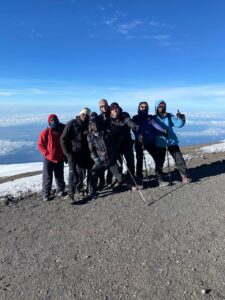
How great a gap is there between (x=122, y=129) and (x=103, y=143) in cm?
82

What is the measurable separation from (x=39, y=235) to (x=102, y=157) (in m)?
3.40

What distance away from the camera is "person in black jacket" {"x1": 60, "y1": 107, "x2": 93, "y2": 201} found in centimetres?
1050

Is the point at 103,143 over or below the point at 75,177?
over

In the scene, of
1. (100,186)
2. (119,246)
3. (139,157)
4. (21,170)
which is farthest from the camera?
(21,170)

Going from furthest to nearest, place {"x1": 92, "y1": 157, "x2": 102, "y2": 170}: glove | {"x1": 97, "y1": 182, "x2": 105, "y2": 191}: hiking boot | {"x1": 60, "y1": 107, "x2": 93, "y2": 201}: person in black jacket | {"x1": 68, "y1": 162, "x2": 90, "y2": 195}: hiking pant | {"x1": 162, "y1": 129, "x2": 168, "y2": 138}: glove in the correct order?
{"x1": 97, "y1": 182, "x2": 105, "y2": 191}: hiking boot
{"x1": 162, "y1": 129, "x2": 168, "y2": 138}: glove
{"x1": 68, "y1": 162, "x2": 90, "y2": 195}: hiking pant
{"x1": 92, "y1": 157, "x2": 102, "y2": 170}: glove
{"x1": 60, "y1": 107, "x2": 93, "y2": 201}: person in black jacket

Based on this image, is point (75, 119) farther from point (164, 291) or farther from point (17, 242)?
point (164, 291)

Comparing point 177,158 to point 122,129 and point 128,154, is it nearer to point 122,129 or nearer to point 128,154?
point 128,154

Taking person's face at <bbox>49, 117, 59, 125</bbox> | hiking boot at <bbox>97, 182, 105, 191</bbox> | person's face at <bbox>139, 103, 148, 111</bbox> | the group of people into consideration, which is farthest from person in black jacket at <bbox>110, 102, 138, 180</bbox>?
person's face at <bbox>49, 117, 59, 125</bbox>

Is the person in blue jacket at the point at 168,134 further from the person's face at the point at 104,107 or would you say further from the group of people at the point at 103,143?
the person's face at the point at 104,107

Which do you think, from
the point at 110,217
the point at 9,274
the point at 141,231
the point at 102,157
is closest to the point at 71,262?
the point at 9,274

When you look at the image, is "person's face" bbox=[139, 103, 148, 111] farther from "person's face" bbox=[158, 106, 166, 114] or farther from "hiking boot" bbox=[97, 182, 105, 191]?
"hiking boot" bbox=[97, 182, 105, 191]

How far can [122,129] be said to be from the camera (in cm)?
1088

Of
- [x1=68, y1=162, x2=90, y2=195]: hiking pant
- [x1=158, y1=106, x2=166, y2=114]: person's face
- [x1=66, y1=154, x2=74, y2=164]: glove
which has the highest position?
[x1=158, y1=106, x2=166, y2=114]: person's face

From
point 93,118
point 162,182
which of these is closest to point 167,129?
point 162,182
